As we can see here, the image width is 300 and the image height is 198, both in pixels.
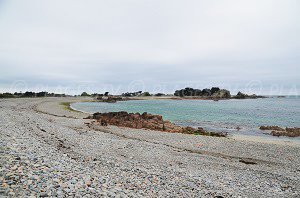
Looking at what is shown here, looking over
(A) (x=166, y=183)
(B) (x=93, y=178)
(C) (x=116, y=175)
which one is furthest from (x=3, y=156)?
(A) (x=166, y=183)

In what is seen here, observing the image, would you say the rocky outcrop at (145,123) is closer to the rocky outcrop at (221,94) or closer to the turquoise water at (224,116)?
the turquoise water at (224,116)

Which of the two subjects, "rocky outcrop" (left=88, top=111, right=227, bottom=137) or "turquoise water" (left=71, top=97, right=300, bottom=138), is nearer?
"rocky outcrop" (left=88, top=111, right=227, bottom=137)

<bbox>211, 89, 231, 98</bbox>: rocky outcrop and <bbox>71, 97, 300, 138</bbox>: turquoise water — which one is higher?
<bbox>211, 89, 231, 98</bbox>: rocky outcrop

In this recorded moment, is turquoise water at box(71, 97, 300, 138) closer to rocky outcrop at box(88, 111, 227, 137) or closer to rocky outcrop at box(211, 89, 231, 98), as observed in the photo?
rocky outcrop at box(88, 111, 227, 137)

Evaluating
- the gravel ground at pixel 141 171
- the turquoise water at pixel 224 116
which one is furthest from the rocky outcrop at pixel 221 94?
the gravel ground at pixel 141 171

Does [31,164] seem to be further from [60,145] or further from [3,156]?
[60,145]

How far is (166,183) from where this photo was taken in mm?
9867

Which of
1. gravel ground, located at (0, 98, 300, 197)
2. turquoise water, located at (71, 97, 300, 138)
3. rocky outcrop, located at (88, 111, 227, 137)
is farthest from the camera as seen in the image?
turquoise water, located at (71, 97, 300, 138)

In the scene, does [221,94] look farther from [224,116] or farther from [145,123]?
[145,123]

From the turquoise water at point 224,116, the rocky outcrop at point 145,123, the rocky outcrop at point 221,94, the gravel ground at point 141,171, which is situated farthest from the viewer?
the rocky outcrop at point 221,94

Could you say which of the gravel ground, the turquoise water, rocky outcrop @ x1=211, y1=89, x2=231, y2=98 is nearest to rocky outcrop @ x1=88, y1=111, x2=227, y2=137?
the turquoise water

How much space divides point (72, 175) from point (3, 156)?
297 cm

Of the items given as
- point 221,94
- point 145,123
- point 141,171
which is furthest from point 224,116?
point 221,94

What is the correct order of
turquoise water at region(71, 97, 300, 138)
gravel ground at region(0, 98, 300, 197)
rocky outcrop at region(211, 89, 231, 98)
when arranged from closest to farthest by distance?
gravel ground at region(0, 98, 300, 197)
turquoise water at region(71, 97, 300, 138)
rocky outcrop at region(211, 89, 231, 98)
